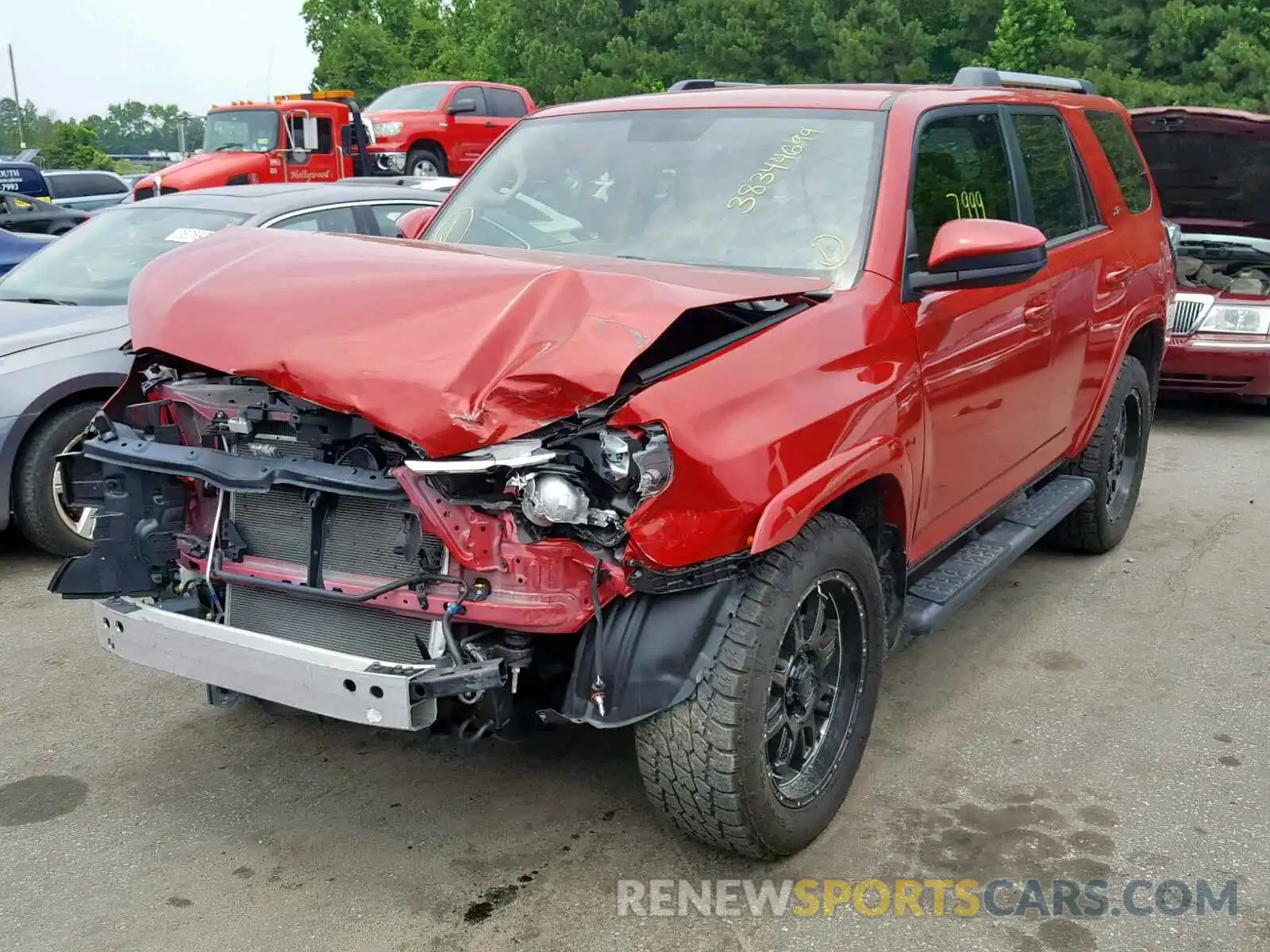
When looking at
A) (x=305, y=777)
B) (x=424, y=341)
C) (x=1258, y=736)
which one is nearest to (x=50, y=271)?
(x=305, y=777)

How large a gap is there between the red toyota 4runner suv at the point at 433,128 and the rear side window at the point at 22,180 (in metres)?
4.82

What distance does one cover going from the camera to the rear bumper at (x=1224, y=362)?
28.9 ft

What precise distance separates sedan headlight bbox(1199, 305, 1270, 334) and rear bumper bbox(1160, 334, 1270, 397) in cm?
4

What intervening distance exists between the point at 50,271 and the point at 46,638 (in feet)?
8.47

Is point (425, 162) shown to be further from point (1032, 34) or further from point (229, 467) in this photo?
point (1032, 34)

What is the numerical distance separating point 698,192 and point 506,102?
1739 centimetres

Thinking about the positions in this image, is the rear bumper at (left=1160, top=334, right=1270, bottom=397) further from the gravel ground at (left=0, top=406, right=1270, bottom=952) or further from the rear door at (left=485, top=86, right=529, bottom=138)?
the rear door at (left=485, top=86, right=529, bottom=138)

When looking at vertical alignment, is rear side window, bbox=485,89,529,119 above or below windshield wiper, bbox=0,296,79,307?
above

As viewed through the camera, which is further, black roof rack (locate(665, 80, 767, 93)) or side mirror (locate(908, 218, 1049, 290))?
black roof rack (locate(665, 80, 767, 93))

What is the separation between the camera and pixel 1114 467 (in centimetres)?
604

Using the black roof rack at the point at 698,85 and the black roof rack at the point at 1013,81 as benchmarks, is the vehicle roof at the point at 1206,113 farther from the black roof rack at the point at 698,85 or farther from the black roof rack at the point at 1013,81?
the black roof rack at the point at 698,85

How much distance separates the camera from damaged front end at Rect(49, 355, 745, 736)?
9.45ft

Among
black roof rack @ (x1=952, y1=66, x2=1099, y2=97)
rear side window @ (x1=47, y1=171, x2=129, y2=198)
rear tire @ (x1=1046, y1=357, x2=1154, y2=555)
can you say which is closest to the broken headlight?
black roof rack @ (x1=952, y1=66, x2=1099, y2=97)
